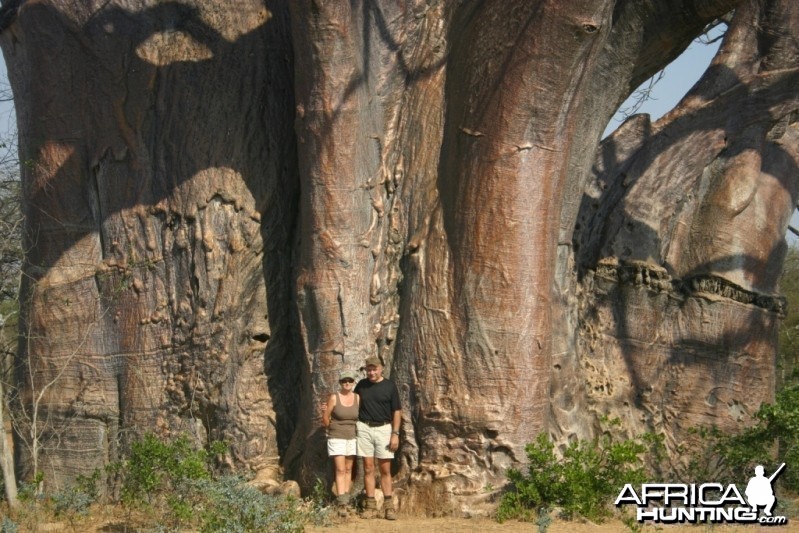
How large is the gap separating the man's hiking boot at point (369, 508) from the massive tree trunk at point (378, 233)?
23cm

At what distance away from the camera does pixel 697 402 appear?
8.27 metres

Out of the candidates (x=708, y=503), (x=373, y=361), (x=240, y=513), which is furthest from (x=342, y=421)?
(x=708, y=503)

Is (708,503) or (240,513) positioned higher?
(240,513)

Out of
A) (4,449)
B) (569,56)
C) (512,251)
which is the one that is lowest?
(4,449)

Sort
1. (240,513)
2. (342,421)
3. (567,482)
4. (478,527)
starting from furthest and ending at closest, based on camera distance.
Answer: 1. (342,421)
2. (567,482)
3. (478,527)
4. (240,513)

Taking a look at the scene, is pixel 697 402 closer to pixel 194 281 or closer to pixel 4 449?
pixel 194 281

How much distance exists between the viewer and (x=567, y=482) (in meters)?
6.32

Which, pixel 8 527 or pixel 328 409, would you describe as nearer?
pixel 8 527

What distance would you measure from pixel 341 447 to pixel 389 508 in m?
0.45

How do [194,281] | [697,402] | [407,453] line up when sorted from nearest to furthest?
[407,453] → [194,281] → [697,402]

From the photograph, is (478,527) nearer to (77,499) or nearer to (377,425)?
(377,425)

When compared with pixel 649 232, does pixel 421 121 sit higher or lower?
higher

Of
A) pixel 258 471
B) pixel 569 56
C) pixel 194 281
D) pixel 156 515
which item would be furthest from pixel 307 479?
pixel 569 56

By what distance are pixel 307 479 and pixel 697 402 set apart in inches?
120
